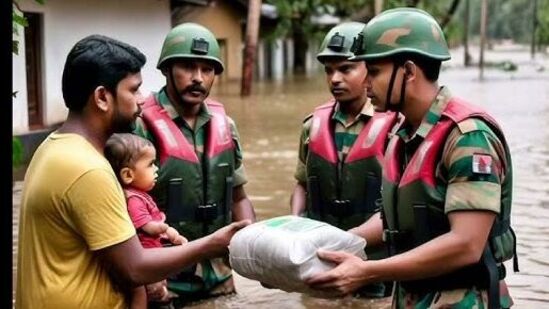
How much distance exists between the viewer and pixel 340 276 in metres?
3.21

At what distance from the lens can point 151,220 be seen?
4.33 m

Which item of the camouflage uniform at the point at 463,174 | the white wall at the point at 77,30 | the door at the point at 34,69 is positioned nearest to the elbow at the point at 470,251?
the camouflage uniform at the point at 463,174

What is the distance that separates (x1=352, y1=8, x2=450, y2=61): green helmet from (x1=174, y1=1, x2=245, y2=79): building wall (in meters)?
25.1

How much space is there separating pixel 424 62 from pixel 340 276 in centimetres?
85

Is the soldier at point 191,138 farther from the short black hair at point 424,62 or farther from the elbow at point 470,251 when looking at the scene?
the elbow at point 470,251

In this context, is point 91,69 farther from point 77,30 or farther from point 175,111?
point 77,30

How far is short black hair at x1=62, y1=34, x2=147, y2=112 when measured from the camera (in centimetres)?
310

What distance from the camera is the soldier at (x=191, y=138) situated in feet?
18.5

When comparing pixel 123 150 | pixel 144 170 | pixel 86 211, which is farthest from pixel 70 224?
pixel 144 170

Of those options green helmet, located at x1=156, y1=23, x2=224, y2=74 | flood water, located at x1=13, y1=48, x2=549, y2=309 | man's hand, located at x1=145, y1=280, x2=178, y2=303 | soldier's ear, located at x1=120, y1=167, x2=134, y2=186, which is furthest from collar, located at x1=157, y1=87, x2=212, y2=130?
man's hand, located at x1=145, y1=280, x2=178, y2=303

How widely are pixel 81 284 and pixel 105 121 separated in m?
0.54

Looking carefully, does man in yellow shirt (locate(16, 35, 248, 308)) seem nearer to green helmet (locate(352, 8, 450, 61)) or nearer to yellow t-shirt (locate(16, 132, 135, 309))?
yellow t-shirt (locate(16, 132, 135, 309))

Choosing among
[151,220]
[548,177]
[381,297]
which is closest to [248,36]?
[548,177]

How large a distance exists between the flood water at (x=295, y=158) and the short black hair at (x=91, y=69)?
3214mm
